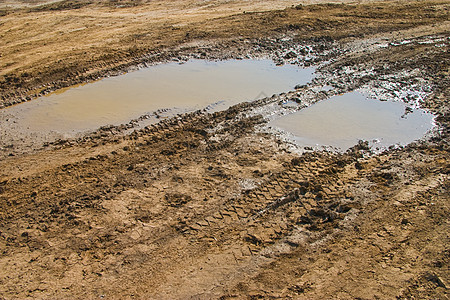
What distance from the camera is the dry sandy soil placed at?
5.41m

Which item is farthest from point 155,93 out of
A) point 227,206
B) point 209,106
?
point 227,206

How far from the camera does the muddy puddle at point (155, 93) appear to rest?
1023 centimetres

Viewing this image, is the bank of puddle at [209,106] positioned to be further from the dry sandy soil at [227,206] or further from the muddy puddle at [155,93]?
the dry sandy soil at [227,206]

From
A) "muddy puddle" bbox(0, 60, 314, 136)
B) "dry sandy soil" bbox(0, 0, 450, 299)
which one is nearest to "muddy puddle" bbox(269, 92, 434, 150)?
"dry sandy soil" bbox(0, 0, 450, 299)

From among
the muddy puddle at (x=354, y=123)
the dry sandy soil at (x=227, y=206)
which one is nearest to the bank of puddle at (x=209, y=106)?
the muddy puddle at (x=354, y=123)

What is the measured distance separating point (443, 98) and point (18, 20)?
1903cm

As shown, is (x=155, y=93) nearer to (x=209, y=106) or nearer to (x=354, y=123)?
(x=209, y=106)

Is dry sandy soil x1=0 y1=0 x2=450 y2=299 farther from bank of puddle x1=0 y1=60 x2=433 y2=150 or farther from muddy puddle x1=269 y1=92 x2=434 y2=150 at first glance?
bank of puddle x1=0 y1=60 x2=433 y2=150

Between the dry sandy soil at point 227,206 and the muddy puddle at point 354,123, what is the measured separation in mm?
396

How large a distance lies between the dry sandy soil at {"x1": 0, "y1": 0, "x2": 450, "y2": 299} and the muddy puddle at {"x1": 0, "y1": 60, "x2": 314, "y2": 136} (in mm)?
657

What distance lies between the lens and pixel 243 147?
863 cm

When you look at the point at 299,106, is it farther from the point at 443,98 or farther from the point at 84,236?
the point at 84,236

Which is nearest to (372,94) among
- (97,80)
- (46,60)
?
(97,80)

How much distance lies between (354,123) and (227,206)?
4.97 metres
